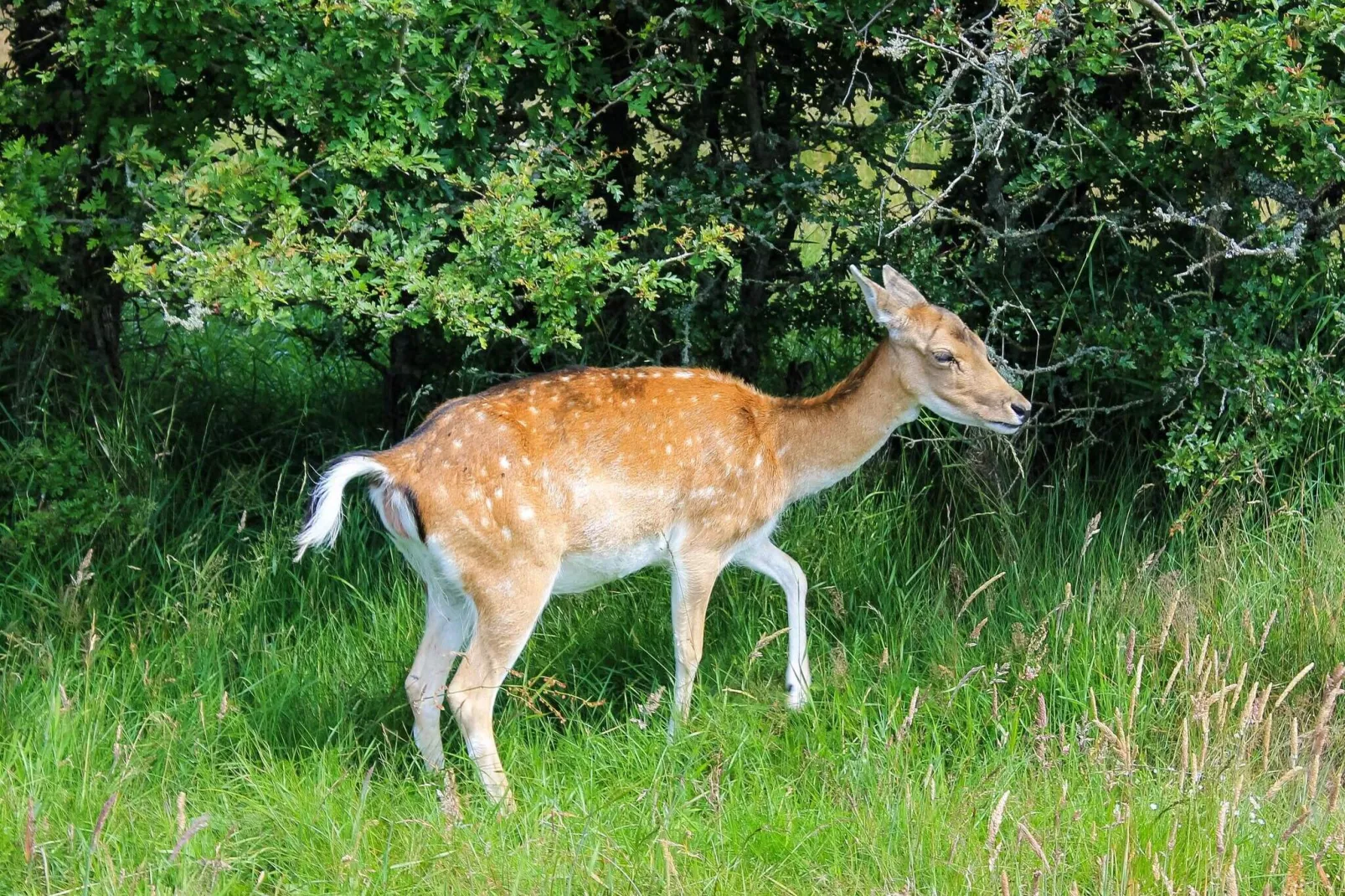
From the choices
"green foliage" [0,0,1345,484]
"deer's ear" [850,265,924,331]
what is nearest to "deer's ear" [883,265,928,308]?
"deer's ear" [850,265,924,331]

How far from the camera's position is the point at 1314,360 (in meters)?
5.47

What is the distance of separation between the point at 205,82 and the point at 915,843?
11.5 feet

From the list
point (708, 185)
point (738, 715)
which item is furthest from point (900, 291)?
point (738, 715)

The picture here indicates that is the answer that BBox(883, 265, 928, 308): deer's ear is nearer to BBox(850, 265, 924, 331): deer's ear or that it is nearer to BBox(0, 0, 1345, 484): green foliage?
BBox(850, 265, 924, 331): deer's ear

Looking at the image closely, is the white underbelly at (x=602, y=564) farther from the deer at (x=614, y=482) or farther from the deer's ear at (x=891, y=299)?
the deer's ear at (x=891, y=299)

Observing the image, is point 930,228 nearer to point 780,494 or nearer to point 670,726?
point 780,494

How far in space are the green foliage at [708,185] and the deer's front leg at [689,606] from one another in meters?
0.87

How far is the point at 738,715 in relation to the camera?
4.71 meters

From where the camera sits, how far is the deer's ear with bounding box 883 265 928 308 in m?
5.29

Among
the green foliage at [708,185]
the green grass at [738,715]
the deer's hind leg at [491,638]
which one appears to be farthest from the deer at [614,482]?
the green foliage at [708,185]

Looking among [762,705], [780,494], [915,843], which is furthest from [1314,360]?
[915,843]

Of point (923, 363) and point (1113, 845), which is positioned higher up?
point (923, 363)

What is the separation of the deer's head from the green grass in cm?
60

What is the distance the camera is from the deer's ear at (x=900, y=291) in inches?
208
